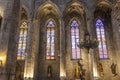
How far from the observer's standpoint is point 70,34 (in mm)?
21641

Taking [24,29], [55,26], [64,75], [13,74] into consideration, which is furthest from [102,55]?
[13,74]

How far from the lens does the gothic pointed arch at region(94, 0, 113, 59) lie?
20536 millimetres

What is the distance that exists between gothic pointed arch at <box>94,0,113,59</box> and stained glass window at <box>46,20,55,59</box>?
219 inches

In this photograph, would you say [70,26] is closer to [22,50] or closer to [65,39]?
[65,39]

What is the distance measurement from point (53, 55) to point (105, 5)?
8855mm

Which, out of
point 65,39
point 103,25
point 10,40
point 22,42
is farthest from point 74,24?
point 10,40

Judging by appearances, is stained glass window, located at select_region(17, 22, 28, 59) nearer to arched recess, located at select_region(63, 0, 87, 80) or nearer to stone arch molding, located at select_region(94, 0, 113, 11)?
arched recess, located at select_region(63, 0, 87, 80)

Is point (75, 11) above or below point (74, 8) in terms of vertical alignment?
below

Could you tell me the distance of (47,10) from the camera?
22.1 metres

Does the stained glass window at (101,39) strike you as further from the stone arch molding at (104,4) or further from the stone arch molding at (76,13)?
the stone arch molding at (104,4)

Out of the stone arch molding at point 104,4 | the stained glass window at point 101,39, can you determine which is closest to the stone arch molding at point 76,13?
the stained glass window at point 101,39

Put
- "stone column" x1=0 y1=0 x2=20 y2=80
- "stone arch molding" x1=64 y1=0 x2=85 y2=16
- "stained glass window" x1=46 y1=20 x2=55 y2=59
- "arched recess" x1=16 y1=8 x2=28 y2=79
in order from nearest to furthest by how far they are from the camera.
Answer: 1. "stone column" x1=0 y1=0 x2=20 y2=80
2. "arched recess" x1=16 y1=8 x2=28 y2=79
3. "stone arch molding" x1=64 y1=0 x2=85 y2=16
4. "stained glass window" x1=46 y1=20 x2=55 y2=59

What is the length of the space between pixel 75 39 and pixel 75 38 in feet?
0.46

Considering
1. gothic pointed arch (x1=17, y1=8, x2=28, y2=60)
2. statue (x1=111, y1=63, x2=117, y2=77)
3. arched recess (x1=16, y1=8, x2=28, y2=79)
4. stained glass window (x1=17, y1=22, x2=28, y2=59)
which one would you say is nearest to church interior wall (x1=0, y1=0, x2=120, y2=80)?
statue (x1=111, y1=63, x2=117, y2=77)
